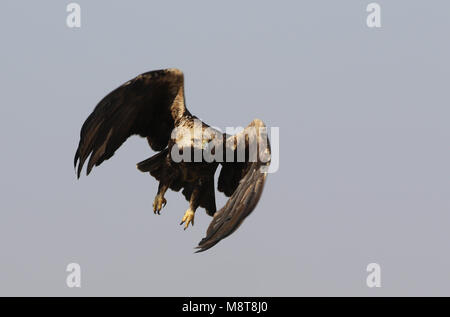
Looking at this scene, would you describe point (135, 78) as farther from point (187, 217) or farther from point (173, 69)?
point (187, 217)

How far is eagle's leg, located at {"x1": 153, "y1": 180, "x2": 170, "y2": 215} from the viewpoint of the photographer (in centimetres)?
1839

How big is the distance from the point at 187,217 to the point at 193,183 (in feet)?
2.57

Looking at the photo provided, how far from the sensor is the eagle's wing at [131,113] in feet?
60.1

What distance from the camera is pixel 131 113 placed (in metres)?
18.7

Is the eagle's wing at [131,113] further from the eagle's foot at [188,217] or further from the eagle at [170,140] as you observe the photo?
the eagle's foot at [188,217]

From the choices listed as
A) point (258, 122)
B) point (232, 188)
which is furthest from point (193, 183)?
point (258, 122)

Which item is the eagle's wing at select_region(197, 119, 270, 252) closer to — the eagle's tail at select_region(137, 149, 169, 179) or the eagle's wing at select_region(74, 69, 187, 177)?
the eagle's tail at select_region(137, 149, 169, 179)

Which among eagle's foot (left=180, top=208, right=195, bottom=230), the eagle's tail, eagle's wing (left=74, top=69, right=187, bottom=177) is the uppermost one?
eagle's wing (left=74, top=69, right=187, bottom=177)

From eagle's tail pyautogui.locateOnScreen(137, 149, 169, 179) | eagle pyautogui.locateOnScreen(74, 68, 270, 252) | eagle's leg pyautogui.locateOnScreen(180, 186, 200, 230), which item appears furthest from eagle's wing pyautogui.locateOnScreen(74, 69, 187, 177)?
eagle's leg pyautogui.locateOnScreen(180, 186, 200, 230)

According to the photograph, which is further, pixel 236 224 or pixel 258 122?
pixel 258 122

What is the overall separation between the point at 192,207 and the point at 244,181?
1614 millimetres

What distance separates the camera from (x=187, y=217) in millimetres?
18281

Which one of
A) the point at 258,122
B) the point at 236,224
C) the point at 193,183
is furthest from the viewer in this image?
the point at 193,183

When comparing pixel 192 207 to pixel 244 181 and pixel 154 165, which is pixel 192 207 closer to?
pixel 154 165
